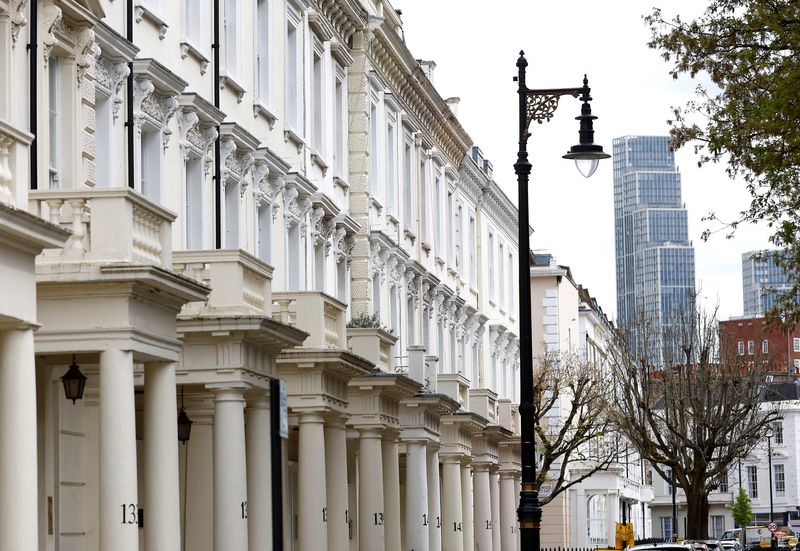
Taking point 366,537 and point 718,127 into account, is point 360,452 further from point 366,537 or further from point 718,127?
point 718,127

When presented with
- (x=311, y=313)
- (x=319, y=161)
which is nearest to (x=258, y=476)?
(x=311, y=313)

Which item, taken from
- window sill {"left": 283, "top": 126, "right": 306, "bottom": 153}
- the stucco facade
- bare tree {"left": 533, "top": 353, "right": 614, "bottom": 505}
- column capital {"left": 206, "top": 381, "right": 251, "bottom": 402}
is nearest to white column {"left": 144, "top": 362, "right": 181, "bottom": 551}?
the stucco facade

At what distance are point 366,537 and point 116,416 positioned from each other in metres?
16.3

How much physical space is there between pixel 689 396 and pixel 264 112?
88.7ft

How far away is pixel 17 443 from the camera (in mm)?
15141

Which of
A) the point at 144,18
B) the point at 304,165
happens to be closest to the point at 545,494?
the point at 304,165

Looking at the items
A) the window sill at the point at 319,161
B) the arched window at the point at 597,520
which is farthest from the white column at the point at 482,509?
the arched window at the point at 597,520

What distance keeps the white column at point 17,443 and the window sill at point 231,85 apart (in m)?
13.6

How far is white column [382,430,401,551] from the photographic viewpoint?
34.6 metres

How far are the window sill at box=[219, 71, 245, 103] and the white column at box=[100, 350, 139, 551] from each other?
35.9ft

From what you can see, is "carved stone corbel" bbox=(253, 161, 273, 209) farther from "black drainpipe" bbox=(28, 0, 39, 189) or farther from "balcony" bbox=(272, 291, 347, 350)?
"black drainpipe" bbox=(28, 0, 39, 189)

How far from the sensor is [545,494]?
46.5 m

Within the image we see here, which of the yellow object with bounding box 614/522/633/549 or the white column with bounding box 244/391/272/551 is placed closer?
the white column with bounding box 244/391/272/551

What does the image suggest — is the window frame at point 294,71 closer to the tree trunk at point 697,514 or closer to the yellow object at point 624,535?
the tree trunk at point 697,514
